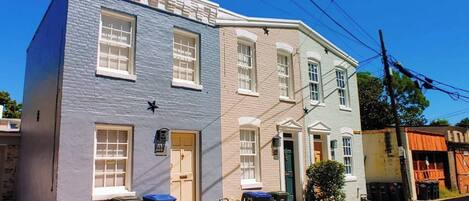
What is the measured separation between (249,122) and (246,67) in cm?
198

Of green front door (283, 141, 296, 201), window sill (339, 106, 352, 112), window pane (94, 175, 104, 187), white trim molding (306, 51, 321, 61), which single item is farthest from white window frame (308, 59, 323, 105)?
window pane (94, 175, 104, 187)

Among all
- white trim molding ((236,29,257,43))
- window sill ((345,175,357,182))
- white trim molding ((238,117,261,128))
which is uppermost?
white trim molding ((236,29,257,43))

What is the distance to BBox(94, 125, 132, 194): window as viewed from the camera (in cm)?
1009

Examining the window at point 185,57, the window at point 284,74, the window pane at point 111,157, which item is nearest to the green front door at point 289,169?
the window at point 284,74

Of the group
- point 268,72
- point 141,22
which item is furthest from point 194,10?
point 268,72

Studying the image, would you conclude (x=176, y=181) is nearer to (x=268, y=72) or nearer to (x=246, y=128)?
(x=246, y=128)

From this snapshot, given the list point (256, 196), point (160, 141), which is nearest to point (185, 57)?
point (160, 141)

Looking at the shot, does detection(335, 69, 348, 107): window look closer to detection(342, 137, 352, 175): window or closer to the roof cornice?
the roof cornice

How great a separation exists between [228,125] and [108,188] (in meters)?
4.42

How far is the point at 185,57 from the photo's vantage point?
40.8 feet

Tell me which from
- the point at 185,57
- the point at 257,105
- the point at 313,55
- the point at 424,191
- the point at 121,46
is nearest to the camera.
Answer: the point at 121,46

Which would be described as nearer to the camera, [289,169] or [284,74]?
[289,169]

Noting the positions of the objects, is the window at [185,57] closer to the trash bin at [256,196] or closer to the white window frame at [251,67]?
the white window frame at [251,67]

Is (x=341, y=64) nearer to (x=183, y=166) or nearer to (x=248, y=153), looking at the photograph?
(x=248, y=153)
